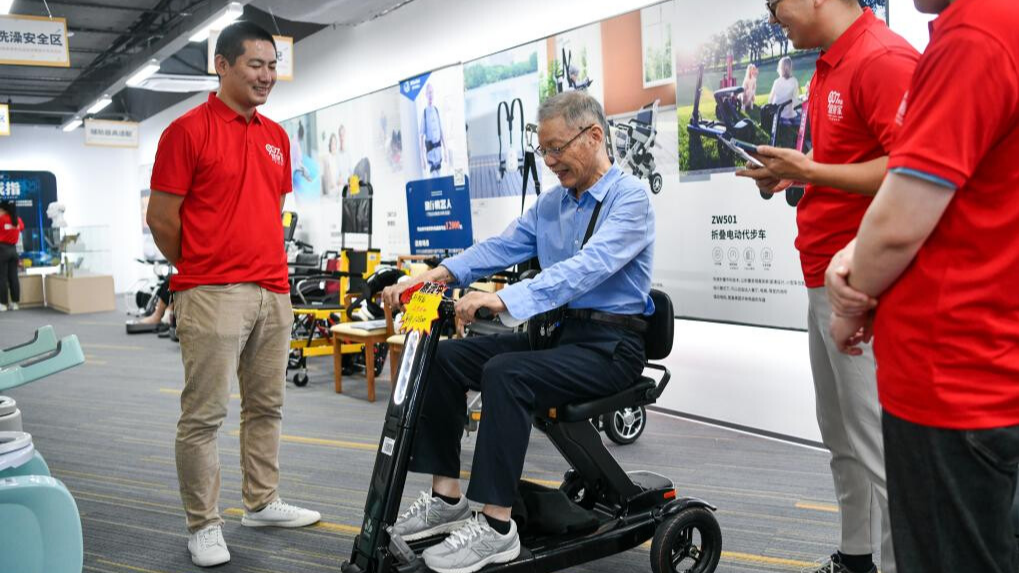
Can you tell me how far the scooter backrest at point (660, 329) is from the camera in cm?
250

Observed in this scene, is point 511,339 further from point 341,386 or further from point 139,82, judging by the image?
point 139,82

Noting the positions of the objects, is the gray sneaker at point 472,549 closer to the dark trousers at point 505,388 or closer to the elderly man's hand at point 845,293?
the dark trousers at point 505,388

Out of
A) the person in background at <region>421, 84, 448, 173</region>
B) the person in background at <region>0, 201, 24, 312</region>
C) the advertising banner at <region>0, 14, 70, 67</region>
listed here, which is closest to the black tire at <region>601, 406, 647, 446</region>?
the person in background at <region>421, 84, 448, 173</region>

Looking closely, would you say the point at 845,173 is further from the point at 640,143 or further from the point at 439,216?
the point at 439,216

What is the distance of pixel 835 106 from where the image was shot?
73.0 inches

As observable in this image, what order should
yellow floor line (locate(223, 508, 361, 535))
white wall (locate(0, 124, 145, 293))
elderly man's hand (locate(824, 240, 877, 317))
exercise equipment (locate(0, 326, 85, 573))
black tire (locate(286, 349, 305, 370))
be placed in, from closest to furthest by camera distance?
elderly man's hand (locate(824, 240, 877, 317))
exercise equipment (locate(0, 326, 85, 573))
yellow floor line (locate(223, 508, 361, 535))
black tire (locate(286, 349, 305, 370))
white wall (locate(0, 124, 145, 293))

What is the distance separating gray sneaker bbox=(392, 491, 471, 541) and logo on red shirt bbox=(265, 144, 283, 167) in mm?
1341

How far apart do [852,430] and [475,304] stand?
99cm

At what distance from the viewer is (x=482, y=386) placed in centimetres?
222

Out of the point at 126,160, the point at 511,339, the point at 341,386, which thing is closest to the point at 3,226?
the point at 126,160

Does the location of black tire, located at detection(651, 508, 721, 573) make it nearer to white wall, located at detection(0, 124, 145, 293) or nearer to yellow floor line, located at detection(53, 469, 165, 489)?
yellow floor line, located at detection(53, 469, 165, 489)

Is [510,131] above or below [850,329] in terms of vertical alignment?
above

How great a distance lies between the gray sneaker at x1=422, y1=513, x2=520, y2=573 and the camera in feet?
6.73

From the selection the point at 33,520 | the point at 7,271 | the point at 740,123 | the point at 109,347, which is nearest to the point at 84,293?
the point at 7,271
